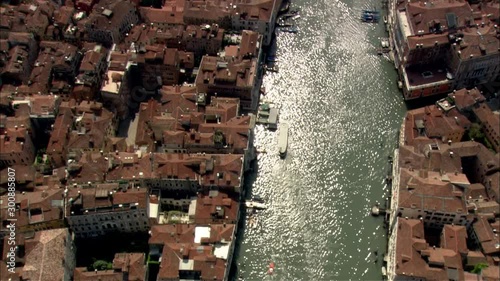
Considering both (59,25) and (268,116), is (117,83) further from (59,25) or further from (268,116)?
(268,116)

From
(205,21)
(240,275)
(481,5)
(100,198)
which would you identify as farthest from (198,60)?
(481,5)

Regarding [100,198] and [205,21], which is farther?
[205,21]

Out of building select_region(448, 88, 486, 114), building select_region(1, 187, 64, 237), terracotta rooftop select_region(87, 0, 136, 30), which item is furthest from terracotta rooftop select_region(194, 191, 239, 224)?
terracotta rooftop select_region(87, 0, 136, 30)

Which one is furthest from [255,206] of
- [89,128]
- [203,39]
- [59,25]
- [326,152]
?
[59,25]

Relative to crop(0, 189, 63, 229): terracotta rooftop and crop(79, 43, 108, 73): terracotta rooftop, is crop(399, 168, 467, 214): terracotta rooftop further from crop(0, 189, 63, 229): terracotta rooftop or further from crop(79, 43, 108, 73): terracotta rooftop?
crop(79, 43, 108, 73): terracotta rooftop

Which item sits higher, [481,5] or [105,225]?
[481,5]

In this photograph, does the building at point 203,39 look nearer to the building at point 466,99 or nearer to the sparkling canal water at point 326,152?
the sparkling canal water at point 326,152

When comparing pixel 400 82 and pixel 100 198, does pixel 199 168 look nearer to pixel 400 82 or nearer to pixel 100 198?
pixel 100 198

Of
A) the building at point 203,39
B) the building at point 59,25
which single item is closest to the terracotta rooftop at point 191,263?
the building at point 203,39
